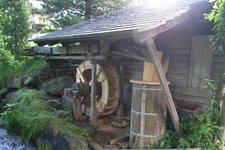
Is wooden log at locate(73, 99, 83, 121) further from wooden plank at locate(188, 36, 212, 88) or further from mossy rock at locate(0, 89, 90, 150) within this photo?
wooden plank at locate(188, 36, 212, 88)

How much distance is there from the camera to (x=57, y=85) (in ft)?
35.0

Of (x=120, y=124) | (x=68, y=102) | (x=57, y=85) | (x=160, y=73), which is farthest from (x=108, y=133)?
(x=57, y=85)

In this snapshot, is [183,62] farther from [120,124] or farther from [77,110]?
[77,110]

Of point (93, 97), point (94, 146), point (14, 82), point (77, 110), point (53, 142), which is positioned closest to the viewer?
point (94, 146)

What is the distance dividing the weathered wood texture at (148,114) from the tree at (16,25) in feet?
32.6

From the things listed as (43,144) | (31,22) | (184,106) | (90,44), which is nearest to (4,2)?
(31,22)

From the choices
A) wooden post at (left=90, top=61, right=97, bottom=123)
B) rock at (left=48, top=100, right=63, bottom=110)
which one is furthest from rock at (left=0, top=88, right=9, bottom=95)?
wooden post at (left=90, top=61, right=97, bottom=123)

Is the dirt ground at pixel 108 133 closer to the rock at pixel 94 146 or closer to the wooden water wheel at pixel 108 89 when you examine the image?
the rock at pixel 94 146

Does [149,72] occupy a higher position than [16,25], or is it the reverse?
[16,25]

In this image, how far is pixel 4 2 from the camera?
43.5ft

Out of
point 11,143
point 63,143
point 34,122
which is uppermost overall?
point 34,122

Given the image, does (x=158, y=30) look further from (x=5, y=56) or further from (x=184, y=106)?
(x=5, y=56)

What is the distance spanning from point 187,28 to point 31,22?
34.5 feet

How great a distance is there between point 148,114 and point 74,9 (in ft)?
37.5
